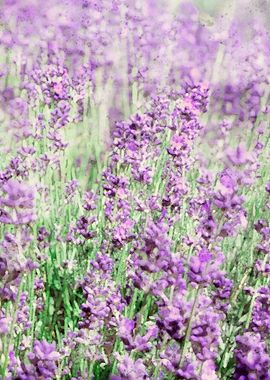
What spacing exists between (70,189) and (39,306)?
101 cm

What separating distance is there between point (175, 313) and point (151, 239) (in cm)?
21

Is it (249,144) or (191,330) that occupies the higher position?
(191,330)

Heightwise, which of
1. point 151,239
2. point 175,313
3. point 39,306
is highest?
point 151,239

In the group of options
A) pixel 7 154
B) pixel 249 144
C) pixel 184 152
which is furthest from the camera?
pixel 249 144

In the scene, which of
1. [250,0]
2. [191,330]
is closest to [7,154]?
[191,330]

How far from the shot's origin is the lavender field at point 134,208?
1.74 meters

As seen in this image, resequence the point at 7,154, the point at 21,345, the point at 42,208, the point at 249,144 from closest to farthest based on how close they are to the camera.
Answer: the point at 21,345 < the point at 42,208 < the point at 7,154 < the point at 249,144

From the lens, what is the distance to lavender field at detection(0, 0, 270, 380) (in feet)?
5.70

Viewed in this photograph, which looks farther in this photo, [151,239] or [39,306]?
[39,306]

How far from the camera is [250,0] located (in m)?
7.16

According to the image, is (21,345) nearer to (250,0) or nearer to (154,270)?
(154,270)

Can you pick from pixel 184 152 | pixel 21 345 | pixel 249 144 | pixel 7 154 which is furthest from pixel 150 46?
pixel 21 345

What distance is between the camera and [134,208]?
3180 mm

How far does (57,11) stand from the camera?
5.43 metres
